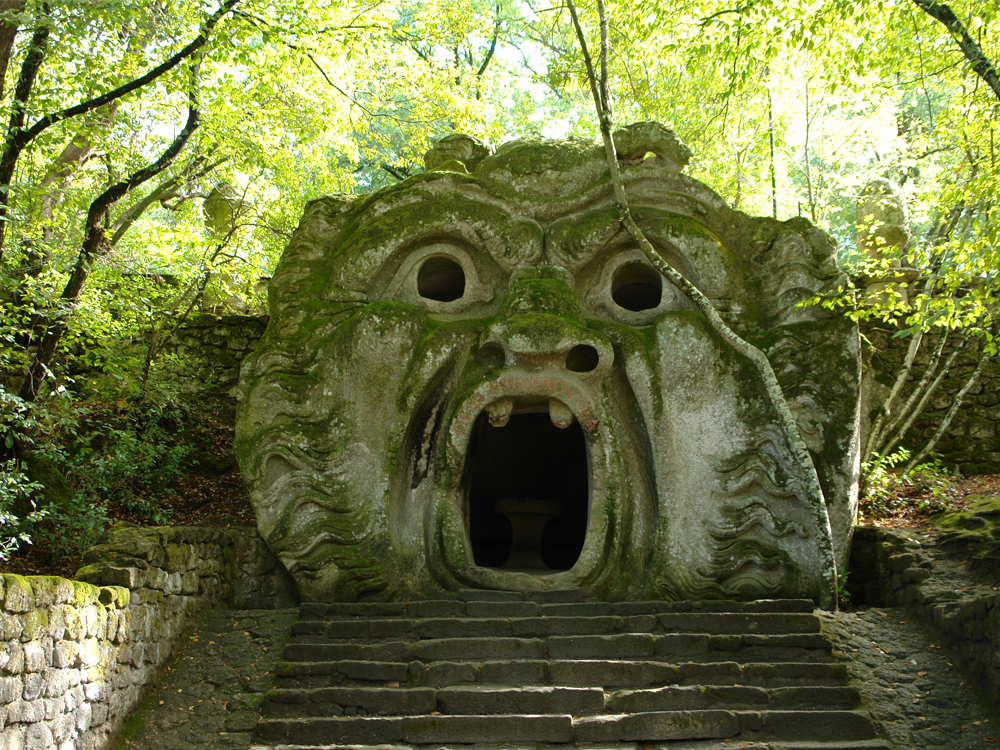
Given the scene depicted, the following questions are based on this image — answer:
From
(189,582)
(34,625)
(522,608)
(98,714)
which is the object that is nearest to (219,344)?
(189,582)

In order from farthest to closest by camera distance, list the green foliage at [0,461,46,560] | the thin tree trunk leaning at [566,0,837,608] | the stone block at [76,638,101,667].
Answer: the thin tree trunk leaning at [566,0,837,608], the green foliage at [0,461,46,560], the stone block at [76,638,101,667]

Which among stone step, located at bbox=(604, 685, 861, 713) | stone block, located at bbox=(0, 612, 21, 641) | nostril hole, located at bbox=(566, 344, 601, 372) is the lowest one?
stone step, located at bbox=(604, 685, 861, 713)

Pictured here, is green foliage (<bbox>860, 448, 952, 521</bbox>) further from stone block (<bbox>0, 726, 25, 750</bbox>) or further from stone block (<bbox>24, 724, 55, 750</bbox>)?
stone block (<bbox>0, 726, 25, 750</bbox>)

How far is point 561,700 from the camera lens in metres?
5.11

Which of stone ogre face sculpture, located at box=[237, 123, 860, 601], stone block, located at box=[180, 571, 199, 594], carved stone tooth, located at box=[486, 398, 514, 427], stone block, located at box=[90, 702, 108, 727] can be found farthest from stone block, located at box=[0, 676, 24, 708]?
carved stone tooth, located at box=[486, 398, 514, 427]

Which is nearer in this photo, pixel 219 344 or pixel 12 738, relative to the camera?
pixel 12 738

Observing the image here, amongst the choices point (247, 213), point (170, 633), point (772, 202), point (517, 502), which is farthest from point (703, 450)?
point (772, 202)

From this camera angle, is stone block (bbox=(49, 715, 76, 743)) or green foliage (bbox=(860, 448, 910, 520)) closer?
stone block (bbox=(49, 715, 76, 743))

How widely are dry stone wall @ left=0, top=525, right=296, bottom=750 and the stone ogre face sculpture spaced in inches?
22.1

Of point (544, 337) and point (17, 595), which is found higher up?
point (544, 337)

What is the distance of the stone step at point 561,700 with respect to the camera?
5.11 metres

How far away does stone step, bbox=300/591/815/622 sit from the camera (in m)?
6.20

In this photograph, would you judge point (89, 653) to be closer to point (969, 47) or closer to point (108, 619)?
point (108, 619)

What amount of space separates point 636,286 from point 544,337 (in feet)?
7.37
